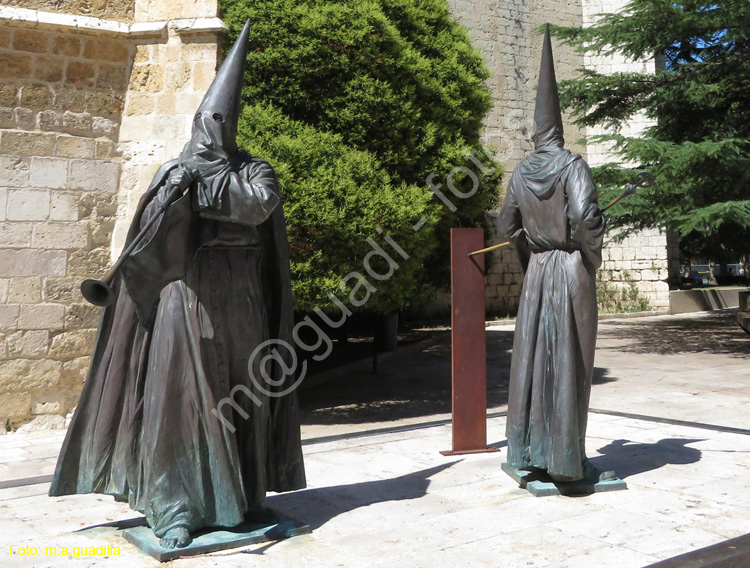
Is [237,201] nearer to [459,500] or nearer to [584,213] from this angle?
[584,213]

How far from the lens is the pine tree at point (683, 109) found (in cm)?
1183

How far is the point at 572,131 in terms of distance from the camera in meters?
20.5

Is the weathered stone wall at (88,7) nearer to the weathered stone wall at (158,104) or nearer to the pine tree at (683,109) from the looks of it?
the weathered stone wall at (158,104)

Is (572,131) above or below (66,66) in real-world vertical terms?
above

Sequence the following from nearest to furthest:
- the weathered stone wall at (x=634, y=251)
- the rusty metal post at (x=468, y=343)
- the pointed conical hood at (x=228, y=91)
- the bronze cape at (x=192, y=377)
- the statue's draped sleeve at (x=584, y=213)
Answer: the bronze cape at (x=192, y=377) → the pointed conical hood at (x=228, y=91) → the statue's draped sleeve at (x=584, y=213) → the rusty metal post at (x=468, y=343) → the weathered stone wall at (x=634, y=251)

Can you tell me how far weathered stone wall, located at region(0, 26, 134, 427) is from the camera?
7.02 m

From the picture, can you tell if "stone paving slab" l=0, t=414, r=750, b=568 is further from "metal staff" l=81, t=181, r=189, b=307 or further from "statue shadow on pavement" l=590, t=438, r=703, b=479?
"metal staff" l=81, t=181, r=189, b=307

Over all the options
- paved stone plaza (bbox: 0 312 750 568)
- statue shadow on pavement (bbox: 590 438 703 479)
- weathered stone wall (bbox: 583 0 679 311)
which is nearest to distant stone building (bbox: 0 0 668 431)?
paved stone plaza (bbox: 0 312 750 568)

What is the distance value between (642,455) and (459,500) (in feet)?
6.07

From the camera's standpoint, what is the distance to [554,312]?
177 inches

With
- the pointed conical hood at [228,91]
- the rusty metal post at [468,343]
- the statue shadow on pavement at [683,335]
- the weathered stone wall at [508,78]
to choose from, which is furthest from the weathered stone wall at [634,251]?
the pointed conical hood at [228,91]

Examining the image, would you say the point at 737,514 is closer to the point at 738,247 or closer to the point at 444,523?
the point at 444,523

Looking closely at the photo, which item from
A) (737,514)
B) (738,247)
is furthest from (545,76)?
(738,247)

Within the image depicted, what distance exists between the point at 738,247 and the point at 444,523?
14291mm
